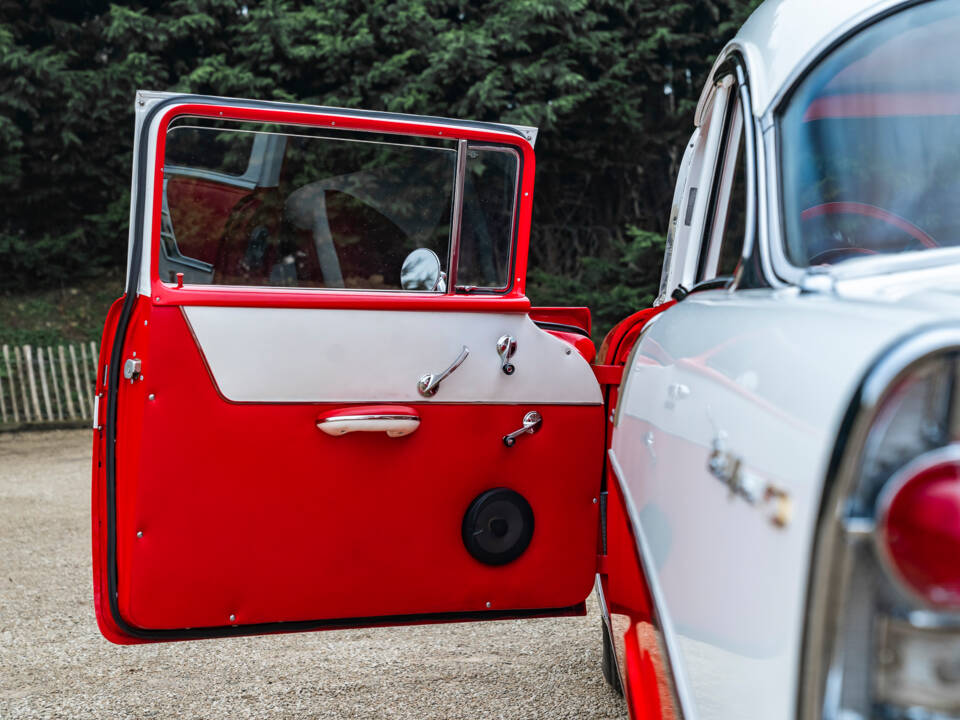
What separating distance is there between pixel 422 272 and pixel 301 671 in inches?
74.6

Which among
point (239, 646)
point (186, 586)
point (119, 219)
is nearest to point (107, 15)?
point (119, 219)

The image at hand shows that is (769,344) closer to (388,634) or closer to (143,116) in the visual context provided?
(143,116)

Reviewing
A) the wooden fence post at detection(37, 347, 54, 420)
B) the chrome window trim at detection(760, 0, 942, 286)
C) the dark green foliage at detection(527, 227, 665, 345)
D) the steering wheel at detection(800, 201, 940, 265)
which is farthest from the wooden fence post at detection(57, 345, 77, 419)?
the steering wheel at detection(800, 201, 940, 265)

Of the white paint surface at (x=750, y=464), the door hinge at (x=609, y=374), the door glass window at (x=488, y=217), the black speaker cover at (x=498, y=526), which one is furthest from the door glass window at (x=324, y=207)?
the white paint surface at (x=750, y=464)

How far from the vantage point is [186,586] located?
259cm

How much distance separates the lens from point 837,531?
94 centimetres

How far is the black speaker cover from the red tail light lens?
1864 millimetres

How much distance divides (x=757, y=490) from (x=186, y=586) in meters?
1.90

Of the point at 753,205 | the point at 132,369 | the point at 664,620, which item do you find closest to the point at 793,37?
the point at 753,205

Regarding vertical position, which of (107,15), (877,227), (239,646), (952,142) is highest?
(107,15)

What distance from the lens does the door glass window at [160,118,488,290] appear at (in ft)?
8.89

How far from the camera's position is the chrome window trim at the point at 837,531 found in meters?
0.92

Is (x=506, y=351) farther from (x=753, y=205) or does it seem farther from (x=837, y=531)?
(x=837, y=531)

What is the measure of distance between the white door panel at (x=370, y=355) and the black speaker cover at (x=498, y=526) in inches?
11.4
